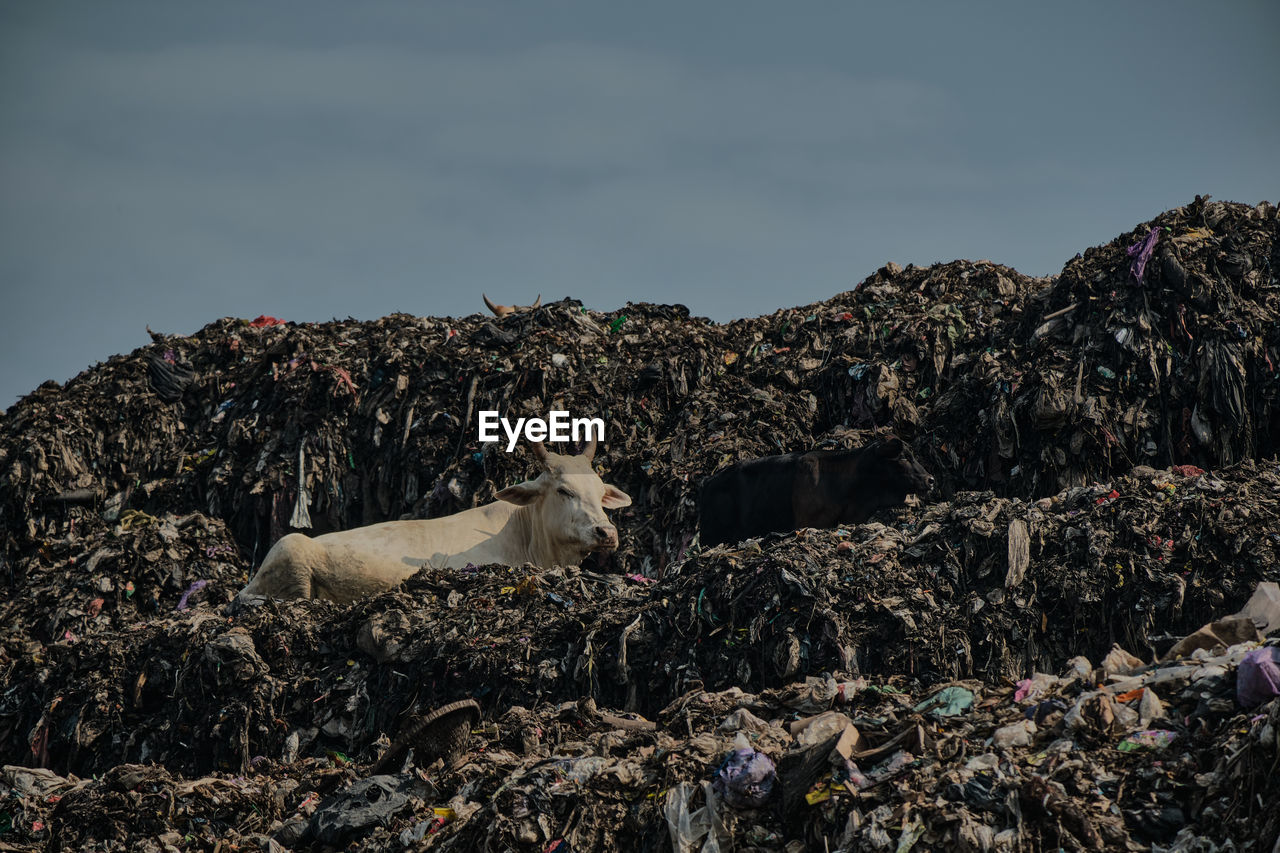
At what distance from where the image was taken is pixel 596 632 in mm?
8289

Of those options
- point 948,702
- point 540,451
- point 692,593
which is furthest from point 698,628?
point 540,451

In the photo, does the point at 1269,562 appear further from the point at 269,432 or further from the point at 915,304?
the point at 269,432

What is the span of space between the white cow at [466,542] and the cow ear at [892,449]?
222cm

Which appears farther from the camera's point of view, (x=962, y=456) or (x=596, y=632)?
(x=962, y=456)

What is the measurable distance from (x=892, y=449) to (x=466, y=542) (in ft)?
12.3

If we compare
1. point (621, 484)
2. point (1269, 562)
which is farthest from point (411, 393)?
point (1269, 562)

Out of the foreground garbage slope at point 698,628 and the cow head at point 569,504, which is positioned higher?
the cow head at point 569,504

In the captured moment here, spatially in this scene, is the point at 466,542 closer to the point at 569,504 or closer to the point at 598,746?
the point at 569,504

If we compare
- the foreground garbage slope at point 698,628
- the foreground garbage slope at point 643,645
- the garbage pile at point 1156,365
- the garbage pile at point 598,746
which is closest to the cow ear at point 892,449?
the foreground garbage slope at point 643,645

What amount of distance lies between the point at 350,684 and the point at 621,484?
4.49 meters

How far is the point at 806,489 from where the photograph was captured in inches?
443

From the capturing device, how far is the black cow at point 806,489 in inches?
430

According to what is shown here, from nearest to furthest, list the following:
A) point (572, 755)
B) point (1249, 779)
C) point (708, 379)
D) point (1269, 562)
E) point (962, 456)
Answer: point (1249, 779) → point (572, 755) → point (1269, 562) → point (962, 456) → point (708, 379)

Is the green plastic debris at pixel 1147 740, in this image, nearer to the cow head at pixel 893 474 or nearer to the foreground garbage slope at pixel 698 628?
the foreground garbage slope at pixel 698 628
